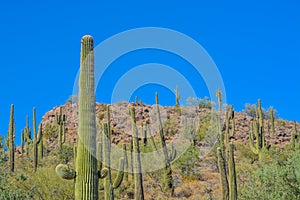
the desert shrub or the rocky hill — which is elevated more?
the rocky hill

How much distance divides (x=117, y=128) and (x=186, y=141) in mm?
14232

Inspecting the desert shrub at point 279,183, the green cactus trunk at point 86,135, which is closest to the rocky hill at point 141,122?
the desert shrub at point 279,183

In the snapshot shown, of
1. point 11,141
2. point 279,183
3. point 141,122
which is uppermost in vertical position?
point 141,122

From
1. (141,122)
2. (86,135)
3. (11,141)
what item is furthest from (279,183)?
(141,122)

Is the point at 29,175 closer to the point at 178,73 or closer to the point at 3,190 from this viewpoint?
the point at 3,190

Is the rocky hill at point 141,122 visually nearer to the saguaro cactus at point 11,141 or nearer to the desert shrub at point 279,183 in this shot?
the saguaro cactus at point 11,141

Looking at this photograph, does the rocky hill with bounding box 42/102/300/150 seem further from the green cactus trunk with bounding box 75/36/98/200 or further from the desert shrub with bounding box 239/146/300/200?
the green cactus trunk with bounding box 75/36/98/200

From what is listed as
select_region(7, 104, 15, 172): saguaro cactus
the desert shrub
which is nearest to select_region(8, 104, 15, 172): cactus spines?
select_region(7, 104, 15, 172): saguaro cactus

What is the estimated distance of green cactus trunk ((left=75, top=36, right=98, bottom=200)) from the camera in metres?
8.00

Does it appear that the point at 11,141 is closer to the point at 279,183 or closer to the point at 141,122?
the point at 279,183

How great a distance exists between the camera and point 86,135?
818 cm

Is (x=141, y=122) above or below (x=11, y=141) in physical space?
above

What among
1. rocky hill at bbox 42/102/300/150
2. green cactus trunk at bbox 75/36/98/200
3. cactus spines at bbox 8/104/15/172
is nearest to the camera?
green cactus trunk at bbox 75/36/98/200

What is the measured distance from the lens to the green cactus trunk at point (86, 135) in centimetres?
800
